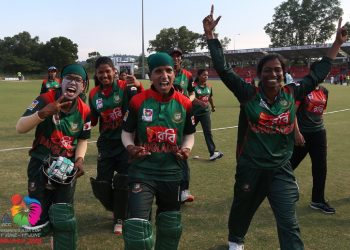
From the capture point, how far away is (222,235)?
454 centimetres

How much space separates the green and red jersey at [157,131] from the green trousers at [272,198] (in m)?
0.71

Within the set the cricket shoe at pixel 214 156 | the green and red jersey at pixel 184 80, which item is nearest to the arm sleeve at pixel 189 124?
the green and red jersey at pixel 184 80

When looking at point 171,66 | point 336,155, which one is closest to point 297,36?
point 336,155

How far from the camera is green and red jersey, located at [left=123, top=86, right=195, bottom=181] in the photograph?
333cm

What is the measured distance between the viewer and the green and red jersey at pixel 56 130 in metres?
3.53

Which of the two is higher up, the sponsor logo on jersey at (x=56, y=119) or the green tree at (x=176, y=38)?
the green tree at (x=176, y=38)

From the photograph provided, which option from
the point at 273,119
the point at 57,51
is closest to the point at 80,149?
the point at 273,119

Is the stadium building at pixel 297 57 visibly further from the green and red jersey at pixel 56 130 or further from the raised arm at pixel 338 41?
the green and red jersey at pixel 56 130

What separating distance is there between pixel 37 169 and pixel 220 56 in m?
2.02

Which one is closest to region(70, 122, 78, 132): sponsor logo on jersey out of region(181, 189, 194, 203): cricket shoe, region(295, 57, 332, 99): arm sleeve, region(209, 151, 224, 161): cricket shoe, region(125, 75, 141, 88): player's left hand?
region(125, 75, 141, 88): player's left hand

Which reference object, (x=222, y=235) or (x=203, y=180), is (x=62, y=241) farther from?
(x=203, y=180)

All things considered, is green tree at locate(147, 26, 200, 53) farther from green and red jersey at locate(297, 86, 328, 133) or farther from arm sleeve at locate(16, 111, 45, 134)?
arm sleeve at locate(16, 111, 45, 134)

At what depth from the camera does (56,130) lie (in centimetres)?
355

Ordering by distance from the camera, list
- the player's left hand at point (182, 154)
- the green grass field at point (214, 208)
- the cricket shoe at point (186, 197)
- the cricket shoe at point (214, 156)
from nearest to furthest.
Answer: the player's left hand at point (182, 154)
the green grass field at point (214, 208)
the cricket shoe at point (186, 197)
the cricket shoe at point (214, 156)
